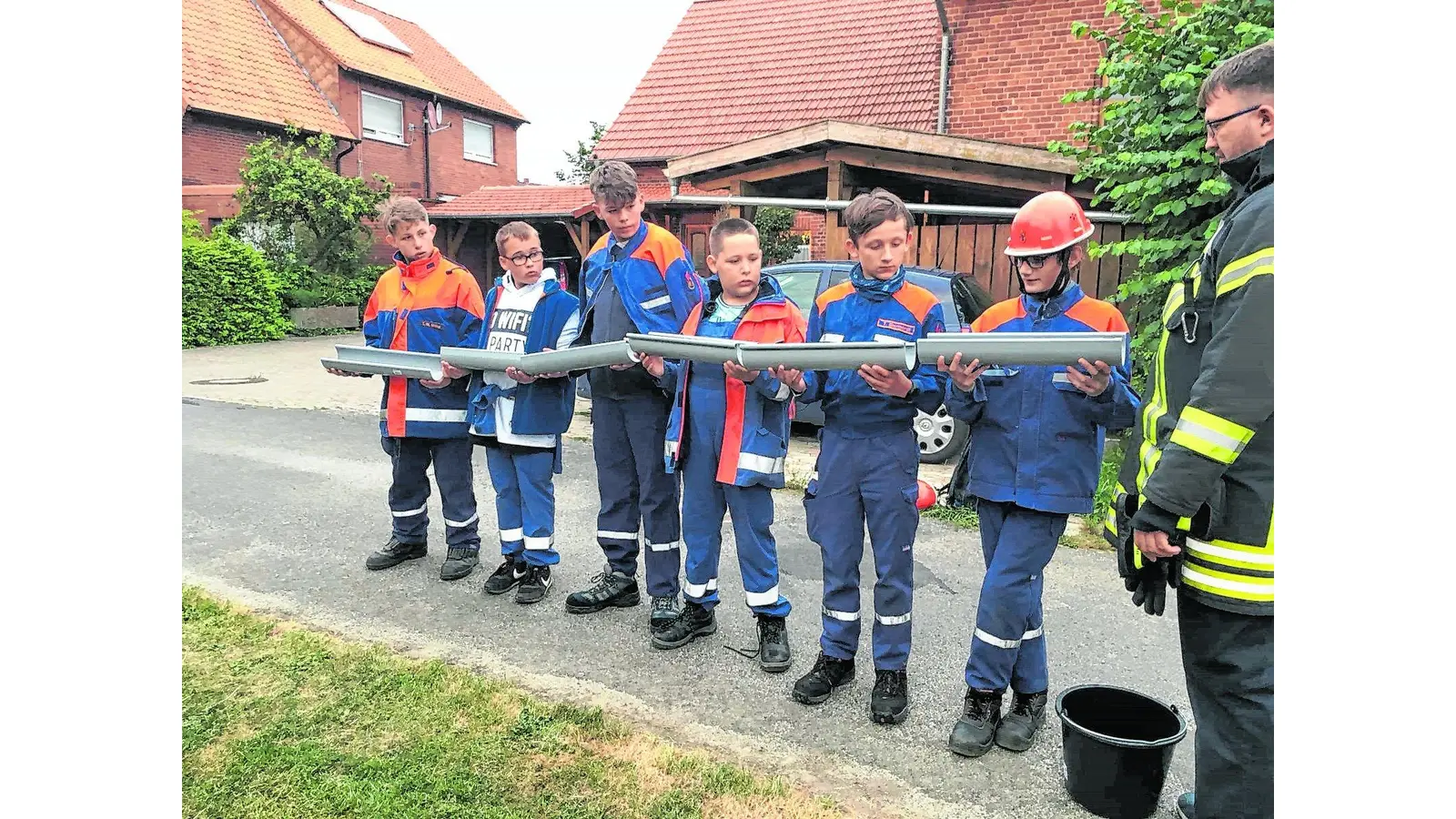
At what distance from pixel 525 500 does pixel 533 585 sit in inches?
17.8

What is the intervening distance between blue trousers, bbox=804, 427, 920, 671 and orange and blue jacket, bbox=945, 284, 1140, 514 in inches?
14.6

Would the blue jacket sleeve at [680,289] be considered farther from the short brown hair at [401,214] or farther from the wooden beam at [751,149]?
the wooden beam at [751,149]

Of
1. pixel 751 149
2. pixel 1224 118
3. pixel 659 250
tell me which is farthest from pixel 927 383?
pixel 751 149

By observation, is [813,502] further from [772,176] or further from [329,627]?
[772,176]

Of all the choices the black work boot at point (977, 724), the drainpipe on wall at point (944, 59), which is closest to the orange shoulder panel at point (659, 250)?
the black work boot at point (977, 724)

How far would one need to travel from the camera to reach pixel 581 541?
6.04 m

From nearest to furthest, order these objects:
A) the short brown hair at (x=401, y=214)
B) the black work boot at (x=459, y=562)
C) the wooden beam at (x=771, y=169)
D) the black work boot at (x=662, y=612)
→ 1. the black work boot at (x=662, y=612)
2. the short brown hair at (x=401, y=214)
3. the black work boot at (x=459, y=562)
4. the wooden beam at (x=771, y=169)

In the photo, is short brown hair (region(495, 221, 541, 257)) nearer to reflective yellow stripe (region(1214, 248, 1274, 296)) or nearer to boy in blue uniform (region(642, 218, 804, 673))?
boy in blue uniform (region(642, 218, 804, 673))

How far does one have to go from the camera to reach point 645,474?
4.54 meters

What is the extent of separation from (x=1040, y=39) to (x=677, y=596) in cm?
1062

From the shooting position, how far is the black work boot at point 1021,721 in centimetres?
335

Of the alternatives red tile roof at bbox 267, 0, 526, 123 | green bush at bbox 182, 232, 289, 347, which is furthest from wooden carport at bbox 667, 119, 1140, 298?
red tile roof at bbox 267, 0, 526, 123

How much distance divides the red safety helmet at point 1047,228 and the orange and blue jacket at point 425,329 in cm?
302

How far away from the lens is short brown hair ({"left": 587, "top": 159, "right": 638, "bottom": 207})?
436 centimetres
